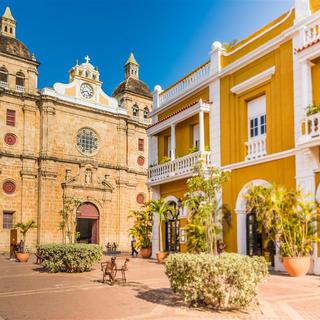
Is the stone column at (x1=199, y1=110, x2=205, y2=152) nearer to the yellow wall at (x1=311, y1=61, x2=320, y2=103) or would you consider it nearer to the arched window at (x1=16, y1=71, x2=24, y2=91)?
the yellow wall at (x1=311, y1=61, x2=320, y2=103)

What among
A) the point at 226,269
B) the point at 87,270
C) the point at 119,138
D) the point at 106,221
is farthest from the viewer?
the point at 119,138

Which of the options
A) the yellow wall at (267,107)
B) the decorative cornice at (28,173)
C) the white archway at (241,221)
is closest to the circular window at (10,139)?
the decorative cornice at (28,173)

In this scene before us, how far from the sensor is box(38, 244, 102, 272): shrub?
50.4 feet

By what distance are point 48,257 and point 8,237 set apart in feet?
54.2

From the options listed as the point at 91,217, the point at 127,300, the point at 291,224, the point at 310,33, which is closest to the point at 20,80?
the point at 91,217

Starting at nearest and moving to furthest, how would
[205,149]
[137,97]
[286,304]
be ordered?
[286,304] < [205,149] < [137,97]

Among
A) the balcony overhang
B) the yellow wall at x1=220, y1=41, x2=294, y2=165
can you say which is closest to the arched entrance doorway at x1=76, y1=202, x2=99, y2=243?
the balcony overhang

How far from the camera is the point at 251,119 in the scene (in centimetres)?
1725

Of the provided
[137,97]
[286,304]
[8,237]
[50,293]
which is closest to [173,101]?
[50,293]

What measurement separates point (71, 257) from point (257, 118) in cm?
867

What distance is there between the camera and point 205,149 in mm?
18656

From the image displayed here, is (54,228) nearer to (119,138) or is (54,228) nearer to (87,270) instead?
(119,138)

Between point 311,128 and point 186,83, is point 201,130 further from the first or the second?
point 311,128

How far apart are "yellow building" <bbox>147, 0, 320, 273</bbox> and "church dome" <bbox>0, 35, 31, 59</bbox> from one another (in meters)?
17.6
